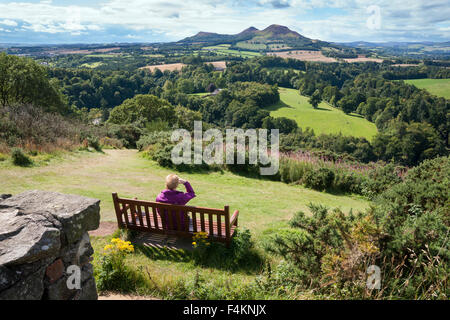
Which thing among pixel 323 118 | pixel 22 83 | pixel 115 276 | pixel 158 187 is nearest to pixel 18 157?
pixel 158 187

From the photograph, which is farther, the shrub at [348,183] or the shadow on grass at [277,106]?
the shadow on grass at [277,106]

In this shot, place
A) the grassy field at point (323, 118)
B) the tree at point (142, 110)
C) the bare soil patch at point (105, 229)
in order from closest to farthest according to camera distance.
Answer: the bare soil patch at point (105, 229) < the tree at point (142, 110) < the grassy field at point (323, 118)

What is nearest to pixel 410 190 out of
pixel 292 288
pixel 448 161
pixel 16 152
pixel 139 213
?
pixel 448 161

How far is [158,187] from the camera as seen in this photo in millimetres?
9219

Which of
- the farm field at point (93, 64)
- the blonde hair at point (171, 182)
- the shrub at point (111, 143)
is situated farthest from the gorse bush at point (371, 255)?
the farm field at point (93, 64)

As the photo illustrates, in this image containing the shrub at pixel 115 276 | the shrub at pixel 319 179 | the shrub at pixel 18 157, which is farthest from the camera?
the shrub at pixel 319 179

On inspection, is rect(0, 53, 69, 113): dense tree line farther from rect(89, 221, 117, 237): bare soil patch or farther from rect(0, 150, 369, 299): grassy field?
rect(89, 221, 117, 237): bare soil patch

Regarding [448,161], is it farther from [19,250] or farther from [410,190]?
[19,250]

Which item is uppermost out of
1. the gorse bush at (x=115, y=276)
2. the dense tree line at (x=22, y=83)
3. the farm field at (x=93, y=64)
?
the farm field at (x=93, y=64)

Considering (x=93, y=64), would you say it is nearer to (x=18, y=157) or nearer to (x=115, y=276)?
(x=18, y=157)

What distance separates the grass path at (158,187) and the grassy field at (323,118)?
7149 centimetres

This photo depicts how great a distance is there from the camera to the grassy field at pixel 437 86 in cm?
10712

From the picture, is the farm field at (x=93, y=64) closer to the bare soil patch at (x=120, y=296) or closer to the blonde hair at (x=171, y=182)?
the blonde hair at (x=171, y=182)

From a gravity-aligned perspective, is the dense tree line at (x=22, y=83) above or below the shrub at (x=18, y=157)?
above
